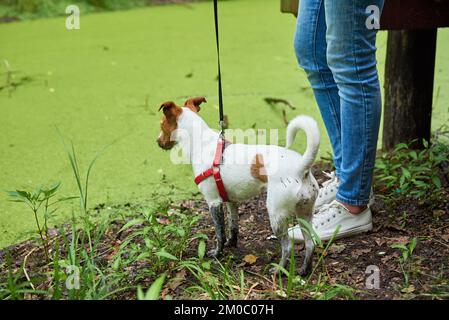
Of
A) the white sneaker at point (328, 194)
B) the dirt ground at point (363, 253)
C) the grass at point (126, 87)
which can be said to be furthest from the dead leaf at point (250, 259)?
the grass at point (126, 87)

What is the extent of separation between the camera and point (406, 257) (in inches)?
58.0

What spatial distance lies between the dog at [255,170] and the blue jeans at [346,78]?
236 millimetres

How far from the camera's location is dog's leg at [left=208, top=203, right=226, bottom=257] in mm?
1510

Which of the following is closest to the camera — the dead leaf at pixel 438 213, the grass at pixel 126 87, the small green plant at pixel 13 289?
the small green plant at pixel 13 289

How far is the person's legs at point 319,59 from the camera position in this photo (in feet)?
5.38

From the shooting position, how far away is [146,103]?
119 inches

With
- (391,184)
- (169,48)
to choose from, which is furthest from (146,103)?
(391,184)

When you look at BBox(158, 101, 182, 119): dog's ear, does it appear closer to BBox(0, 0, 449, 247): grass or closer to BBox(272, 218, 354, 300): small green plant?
BBox(272, 218, 354, 300): small green plant

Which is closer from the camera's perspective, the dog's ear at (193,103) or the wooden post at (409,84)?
the dog's ear at (193,103)

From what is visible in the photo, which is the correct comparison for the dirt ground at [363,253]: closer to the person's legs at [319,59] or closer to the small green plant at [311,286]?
the small green plant at [311,286]

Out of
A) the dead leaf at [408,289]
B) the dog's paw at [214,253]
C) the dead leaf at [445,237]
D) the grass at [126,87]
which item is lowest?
the dead leaf at [408,289]

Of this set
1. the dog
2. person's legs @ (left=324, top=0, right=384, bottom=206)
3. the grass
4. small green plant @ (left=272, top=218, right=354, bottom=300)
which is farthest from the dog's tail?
the grass

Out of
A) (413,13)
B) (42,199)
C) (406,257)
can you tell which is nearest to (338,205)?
(406,257)

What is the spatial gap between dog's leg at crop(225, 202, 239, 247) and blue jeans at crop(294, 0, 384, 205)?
314 millimetres
